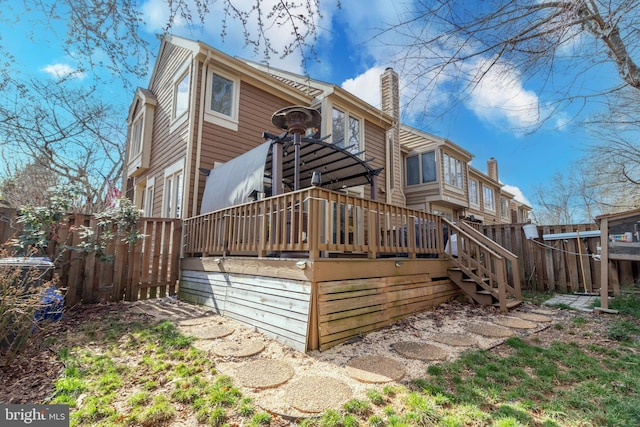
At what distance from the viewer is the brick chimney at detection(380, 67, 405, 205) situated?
38.2 feet

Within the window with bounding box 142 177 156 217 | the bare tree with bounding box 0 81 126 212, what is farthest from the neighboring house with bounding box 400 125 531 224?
the bare tree with bounding box 0 81 126 212

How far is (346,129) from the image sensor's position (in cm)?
1029

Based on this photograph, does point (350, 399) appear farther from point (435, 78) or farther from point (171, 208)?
point (171, 208)

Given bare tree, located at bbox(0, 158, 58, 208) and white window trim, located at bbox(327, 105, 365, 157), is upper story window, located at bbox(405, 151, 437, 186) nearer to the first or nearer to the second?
white window trim, located at bbox(327, 105, 365, 157)

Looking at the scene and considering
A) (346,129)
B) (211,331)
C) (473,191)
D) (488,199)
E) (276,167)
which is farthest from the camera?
(488,199)

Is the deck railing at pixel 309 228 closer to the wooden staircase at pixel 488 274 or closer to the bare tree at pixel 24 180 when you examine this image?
the wooden staircase at pixel 488 274

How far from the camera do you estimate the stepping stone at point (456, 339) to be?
3.60 metres

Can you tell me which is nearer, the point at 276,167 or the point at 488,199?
the point at 276,167

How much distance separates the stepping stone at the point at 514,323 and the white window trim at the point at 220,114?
7357 millimetres

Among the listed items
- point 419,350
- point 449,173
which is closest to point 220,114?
point 419,350

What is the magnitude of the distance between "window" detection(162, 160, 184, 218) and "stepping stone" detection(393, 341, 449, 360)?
6351mm

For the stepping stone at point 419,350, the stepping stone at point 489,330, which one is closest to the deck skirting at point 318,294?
the stepping stone at point 419,350

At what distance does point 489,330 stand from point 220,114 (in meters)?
7.54

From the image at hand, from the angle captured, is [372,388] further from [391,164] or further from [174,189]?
[391,164]
